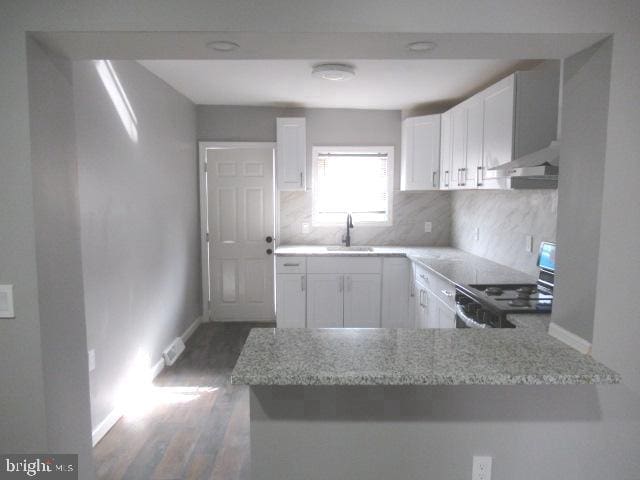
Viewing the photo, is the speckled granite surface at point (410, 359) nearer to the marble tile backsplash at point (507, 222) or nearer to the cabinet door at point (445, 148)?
the marble tile backsplash at point (507, 222)

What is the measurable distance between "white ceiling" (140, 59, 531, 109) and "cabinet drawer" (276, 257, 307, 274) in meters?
1.60

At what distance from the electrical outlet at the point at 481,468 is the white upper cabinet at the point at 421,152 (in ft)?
10.2

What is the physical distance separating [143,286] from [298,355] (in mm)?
2258

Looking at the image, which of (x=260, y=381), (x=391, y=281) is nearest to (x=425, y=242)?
(x=391, y=281)

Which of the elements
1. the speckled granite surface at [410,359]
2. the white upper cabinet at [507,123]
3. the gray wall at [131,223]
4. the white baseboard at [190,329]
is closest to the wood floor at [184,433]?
the gray wall at [131,223]

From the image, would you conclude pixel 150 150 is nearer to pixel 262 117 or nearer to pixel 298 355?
pixel 262 117

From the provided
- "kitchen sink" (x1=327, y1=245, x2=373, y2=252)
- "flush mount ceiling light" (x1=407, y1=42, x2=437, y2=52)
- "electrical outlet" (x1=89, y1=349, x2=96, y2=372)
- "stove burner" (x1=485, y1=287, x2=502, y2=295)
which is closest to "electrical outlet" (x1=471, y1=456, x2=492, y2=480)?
"stove burner" (x1=485, y1=287, x2=502, y2=295)

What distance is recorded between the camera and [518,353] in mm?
1391

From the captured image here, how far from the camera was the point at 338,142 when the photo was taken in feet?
15.7

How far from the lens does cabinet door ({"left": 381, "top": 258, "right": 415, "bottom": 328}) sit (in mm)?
4266

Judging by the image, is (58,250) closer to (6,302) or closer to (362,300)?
(6,302)

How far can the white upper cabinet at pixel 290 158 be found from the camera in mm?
4551

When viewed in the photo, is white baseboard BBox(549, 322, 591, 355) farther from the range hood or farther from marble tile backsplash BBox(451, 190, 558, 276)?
marble tile backsplash BBox(451, 190, 558, 276)

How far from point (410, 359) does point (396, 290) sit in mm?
3007
